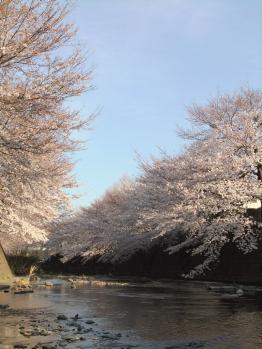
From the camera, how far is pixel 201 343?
9.35m

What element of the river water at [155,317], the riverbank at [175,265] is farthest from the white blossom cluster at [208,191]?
the river water at [155,317]

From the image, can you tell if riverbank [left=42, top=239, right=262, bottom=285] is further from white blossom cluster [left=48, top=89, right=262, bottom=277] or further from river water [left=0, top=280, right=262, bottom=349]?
river water [left=0, top=280, right=262, bottom=349]

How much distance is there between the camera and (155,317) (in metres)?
13.0

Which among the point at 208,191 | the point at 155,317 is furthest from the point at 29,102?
the point at 208,191

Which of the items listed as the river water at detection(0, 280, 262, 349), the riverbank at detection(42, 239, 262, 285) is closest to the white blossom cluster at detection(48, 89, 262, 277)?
the riverbank at detection(42, 239, 262, 285)

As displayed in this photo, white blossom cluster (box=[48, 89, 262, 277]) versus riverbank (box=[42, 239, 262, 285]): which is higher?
white blossom cluster (box=[48, 89, 262, 277])

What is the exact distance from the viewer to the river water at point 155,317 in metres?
9.41

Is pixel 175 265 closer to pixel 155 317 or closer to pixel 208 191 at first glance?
pixel 208 191

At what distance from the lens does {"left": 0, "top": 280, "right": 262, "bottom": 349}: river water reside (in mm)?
9409

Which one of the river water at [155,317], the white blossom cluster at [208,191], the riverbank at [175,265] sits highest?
the white blossom cluster at [208,191]

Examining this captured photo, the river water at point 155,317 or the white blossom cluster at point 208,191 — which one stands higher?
the white blossom cluster at point 208,191

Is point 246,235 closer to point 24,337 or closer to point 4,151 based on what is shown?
point 4,151

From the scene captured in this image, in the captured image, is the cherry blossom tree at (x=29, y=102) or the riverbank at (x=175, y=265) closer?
the cherry blossom tree at (x=29, y=102)

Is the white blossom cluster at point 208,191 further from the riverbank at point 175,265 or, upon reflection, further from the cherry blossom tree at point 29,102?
the cherry blossom tree at point 29,102
